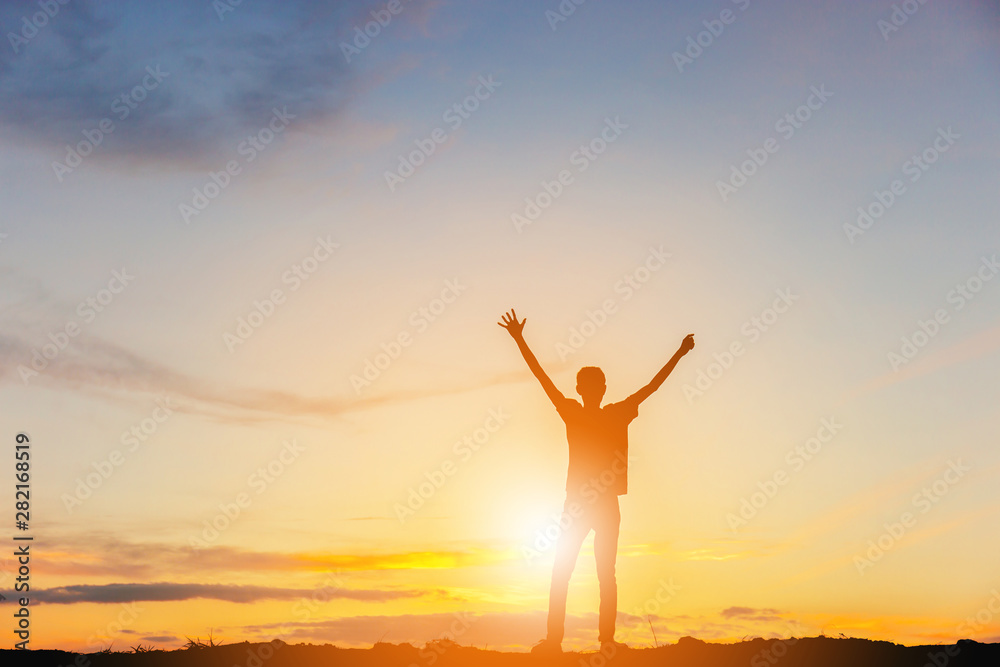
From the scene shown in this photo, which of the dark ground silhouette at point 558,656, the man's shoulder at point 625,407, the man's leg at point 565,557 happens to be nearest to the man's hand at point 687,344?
the man's shoulder at point 625,407

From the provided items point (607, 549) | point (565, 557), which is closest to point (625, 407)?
point (607, 549)

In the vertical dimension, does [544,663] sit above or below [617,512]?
below

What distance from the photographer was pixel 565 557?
9.05 m

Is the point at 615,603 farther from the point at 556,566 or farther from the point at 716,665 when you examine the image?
the point at 716,665

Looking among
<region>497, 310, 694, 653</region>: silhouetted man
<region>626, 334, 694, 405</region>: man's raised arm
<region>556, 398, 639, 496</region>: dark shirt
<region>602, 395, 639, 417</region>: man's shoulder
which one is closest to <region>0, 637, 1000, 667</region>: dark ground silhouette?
<region>497, 310, 694, 653</region>: silhouetted man

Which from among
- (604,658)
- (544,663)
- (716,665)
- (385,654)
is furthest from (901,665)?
(385,654)

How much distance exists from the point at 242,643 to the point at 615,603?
462cm

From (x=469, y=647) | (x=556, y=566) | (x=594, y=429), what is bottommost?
(x=469, y=647)

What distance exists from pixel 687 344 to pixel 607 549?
2435 mm

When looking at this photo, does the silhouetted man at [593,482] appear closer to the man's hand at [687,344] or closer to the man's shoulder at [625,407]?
the man's shoulder at [625,407]

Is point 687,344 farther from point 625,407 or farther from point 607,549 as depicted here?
point 607,549

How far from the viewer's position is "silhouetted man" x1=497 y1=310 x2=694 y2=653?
9.01 metres

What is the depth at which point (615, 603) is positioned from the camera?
29.8ft

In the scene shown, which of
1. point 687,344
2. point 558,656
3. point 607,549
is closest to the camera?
point 607,549
